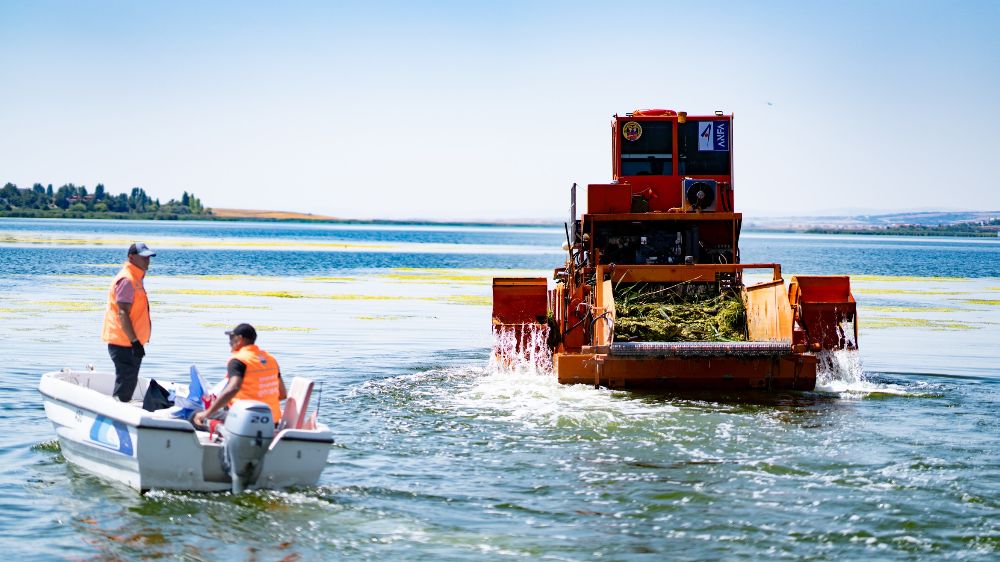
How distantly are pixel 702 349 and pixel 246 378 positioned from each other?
268 inches

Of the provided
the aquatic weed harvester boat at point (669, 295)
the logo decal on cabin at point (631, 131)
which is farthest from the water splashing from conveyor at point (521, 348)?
the logo decal on cabin at point (631, 131)

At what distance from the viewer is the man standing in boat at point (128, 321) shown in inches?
427

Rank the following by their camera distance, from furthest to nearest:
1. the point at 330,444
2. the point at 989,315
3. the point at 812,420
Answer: the point at 989,315 < the point at 812,420 < the point at 330,444

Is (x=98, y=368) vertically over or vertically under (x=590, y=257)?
under

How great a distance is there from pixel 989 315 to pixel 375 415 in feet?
71.7

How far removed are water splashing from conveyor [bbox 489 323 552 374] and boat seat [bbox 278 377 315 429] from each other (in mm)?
7285

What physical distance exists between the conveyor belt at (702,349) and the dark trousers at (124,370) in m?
6.24

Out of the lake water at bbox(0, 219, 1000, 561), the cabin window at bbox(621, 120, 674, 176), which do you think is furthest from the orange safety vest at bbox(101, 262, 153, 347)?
the cabin window at bbox(621, 120, 674, 176)

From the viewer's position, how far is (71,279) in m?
39.9

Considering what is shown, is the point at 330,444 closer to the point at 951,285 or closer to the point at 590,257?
the point at 590,257

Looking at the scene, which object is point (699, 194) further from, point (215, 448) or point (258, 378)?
point (215, 448)

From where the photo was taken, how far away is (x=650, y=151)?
1872cm

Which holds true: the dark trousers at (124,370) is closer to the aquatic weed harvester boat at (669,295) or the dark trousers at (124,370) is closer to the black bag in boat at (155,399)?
the black bag in boat at (155,399)

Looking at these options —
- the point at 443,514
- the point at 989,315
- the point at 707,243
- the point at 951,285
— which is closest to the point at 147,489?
the point at 443,514
